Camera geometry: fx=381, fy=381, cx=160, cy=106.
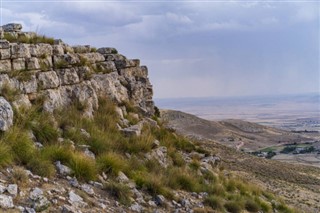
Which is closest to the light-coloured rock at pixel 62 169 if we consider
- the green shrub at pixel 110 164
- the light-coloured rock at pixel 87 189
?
the light-coloured rock at pixel 87 189

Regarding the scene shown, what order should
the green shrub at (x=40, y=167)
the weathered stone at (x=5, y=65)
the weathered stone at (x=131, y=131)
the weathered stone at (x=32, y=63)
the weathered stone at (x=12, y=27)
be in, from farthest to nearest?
A: the weathered stone at (x=12, y=27) → the weathered stone at (x=131, y=131) → the weathered stone at (x=32, y=63) → the weathered stone at (x=5, y=65) → the green shrub at (x=40, y=167)

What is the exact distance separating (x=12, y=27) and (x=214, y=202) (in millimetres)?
9320

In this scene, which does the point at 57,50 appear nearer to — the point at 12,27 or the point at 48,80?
the point at 12,27

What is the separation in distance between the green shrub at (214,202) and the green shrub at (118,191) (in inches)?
120

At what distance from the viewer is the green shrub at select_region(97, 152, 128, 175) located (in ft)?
31.4

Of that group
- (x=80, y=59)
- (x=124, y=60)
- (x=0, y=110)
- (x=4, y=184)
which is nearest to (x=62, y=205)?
(x=4, y=184)

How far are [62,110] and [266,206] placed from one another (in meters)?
8.04

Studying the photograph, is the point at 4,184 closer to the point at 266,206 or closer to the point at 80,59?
the point at 80,59

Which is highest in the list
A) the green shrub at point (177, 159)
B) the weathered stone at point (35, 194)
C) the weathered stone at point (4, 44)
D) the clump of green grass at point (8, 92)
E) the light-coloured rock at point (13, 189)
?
the weathered stone at point (4, 44)

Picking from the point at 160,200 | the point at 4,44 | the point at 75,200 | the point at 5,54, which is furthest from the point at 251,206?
the point at 4,44

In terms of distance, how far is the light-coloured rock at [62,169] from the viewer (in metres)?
8.44

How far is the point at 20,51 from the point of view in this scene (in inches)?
447

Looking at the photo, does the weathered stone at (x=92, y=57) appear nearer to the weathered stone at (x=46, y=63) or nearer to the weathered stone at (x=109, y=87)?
the weathered stone at (x=109, y=87)

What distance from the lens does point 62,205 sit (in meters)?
7.10
